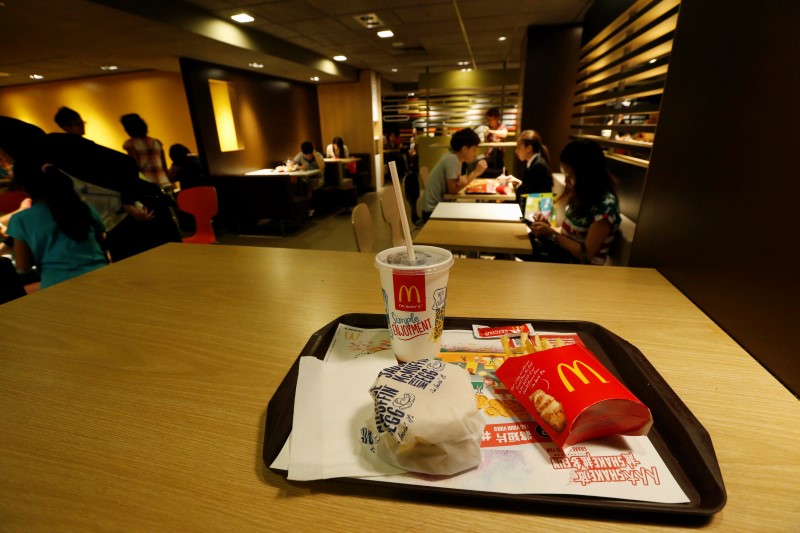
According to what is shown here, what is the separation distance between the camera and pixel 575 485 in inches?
15.3

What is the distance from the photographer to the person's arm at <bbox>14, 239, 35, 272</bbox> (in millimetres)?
1727

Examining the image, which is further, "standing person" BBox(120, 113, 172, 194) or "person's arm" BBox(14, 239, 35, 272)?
"standing person" BBox(120, 113, 172, 194)

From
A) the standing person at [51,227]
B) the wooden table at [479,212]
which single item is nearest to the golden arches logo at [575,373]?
the wooden table at [479,212]

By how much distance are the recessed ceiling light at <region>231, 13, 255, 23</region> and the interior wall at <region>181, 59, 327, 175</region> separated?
1289mm

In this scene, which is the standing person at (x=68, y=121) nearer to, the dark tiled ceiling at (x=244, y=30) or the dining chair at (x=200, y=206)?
the dark tiled ceiling at (x=244, y=30)

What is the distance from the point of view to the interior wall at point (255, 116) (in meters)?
5.30

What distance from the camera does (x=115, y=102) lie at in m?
7.31

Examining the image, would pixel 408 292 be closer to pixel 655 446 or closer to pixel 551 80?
pixel 655 446

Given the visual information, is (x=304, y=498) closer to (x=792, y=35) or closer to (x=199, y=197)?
(x=792, y=35)

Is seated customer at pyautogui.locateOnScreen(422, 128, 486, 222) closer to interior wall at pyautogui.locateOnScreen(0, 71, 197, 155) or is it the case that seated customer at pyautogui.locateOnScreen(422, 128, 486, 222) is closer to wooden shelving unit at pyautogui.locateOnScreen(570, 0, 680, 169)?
wooden shelving unit at pyautogui.locateOnScreen(570, 0, 680, 169)

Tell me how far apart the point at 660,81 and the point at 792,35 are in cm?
170

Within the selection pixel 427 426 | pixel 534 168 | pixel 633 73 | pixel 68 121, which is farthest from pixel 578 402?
pixel 68 121

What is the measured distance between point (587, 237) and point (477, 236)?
586mm

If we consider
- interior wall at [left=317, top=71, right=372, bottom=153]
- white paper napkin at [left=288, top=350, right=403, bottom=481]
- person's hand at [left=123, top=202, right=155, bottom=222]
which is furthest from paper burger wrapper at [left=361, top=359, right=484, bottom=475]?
interior wall at [left=317, top=71, right=372, bottom=153]
